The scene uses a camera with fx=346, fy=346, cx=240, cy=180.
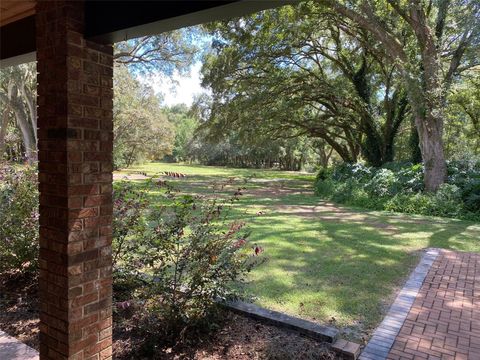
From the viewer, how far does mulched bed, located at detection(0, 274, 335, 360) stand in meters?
2.85

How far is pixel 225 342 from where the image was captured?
307 cm

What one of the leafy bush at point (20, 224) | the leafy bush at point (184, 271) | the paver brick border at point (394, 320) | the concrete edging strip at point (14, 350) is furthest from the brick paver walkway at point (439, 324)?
the leafy bush at point (20, 224)

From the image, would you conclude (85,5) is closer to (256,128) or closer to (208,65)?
(208,65)

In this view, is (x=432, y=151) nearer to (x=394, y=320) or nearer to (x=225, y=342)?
(x=394, y=320)

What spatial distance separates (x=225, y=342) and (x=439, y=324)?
2.24 meters

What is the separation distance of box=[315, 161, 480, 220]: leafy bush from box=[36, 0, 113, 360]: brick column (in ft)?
33.5

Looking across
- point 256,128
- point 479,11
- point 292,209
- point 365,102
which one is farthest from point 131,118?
point 479,11

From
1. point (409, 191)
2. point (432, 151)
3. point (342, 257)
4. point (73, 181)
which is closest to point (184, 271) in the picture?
point (73, 181)

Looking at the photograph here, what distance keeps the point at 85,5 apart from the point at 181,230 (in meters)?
2.05

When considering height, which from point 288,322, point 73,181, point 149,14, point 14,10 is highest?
point 14,10

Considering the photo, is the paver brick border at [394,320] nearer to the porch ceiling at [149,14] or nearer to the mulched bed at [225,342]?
the mulched bed at [225,342]

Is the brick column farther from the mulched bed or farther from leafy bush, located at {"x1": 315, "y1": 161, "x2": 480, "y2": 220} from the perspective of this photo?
leafy bush, located at {"x1": 315, "y1": 161, "x2": 480, "y2": 220}

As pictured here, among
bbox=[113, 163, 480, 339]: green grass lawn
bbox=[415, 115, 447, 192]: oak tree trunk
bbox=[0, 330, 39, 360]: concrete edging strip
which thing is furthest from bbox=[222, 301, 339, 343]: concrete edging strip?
bbox=[415, 115, 447, 192]: oak tree trunk

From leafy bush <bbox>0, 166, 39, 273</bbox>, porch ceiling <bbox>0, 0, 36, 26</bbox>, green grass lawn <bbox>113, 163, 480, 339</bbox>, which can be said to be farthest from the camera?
leafy bush <bbox>0, 166, 39, 273</bbox>
